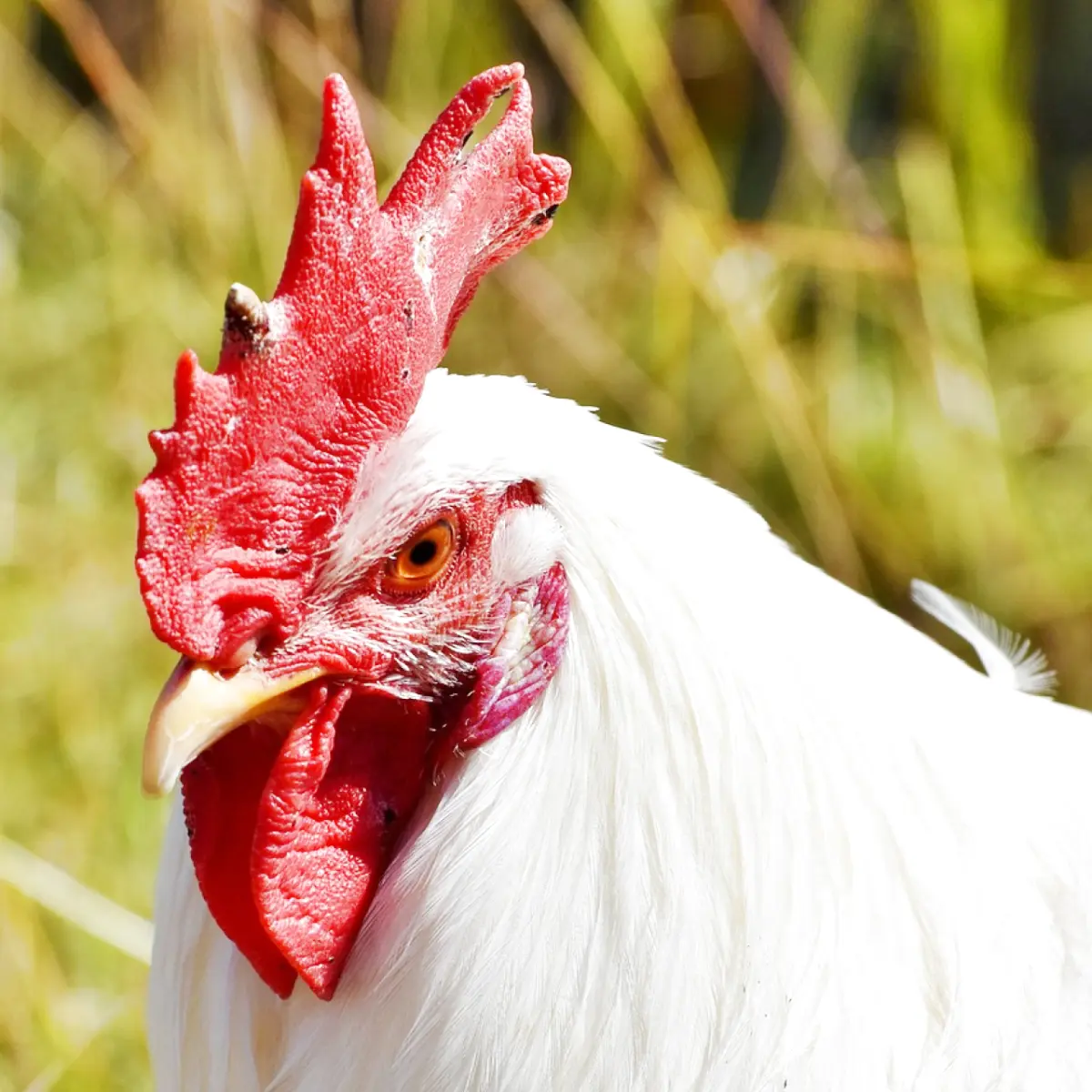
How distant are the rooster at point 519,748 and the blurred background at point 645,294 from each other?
1.69m

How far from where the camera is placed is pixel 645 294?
404 cm

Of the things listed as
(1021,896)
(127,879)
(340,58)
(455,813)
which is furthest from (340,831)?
(340,58)

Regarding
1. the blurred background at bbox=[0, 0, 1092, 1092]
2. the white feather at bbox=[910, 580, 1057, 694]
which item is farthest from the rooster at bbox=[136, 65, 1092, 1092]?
the blurred background at bbox=[0, 0, 1092, 1092]

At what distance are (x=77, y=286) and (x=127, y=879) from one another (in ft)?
7.93

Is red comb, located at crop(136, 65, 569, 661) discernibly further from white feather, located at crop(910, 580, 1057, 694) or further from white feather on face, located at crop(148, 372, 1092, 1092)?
white feather, located at crop(910, 580, 1057, 694)

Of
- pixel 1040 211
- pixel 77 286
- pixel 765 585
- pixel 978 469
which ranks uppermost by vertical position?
pixel 1040 211

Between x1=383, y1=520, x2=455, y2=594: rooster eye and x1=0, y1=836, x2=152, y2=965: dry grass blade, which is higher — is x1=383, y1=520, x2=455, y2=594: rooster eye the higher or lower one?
the higher one

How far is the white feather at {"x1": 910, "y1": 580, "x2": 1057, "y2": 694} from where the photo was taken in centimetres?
195

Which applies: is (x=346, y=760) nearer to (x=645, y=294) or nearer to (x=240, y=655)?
(x=240, y=655)

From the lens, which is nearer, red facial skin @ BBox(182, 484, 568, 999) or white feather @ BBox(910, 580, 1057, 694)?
red facial skin @ BBox(182, 484, 568, 999)

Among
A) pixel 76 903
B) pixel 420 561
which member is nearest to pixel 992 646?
pixel 420 561

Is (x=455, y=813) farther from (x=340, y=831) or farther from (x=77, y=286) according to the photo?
(x=77, y=286)

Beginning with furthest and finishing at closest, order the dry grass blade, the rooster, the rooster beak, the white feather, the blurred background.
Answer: the blurred background < the dry grass blade < the white feather < the rooster < the rooster beak

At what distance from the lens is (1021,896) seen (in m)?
1.44
